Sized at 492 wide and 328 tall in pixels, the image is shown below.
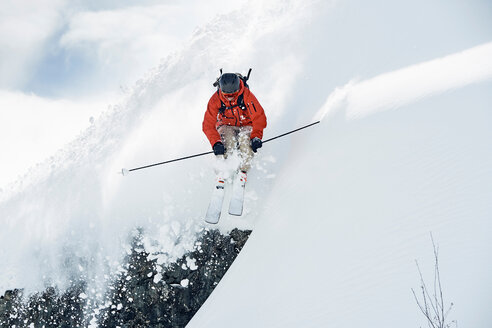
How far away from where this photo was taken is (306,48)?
26.7 ft

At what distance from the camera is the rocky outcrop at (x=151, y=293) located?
20.3ft

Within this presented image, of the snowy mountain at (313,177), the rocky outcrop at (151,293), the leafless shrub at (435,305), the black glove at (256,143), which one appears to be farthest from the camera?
the rocky outcrop at (151,293)

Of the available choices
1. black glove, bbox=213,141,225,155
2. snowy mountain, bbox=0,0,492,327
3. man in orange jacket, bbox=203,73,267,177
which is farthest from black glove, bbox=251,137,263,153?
snowy mountain, bbox=0,0,492,327

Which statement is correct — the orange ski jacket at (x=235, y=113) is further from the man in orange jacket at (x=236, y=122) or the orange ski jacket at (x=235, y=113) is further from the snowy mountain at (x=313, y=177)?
the snowy mountain at (x=313, y=177)

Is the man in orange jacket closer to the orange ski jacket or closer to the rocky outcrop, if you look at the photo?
the orange ski jacket

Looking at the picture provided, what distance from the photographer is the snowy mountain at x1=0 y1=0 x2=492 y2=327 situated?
158 inches

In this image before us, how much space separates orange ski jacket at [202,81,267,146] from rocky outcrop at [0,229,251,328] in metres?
1.97

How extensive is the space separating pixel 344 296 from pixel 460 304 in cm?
121

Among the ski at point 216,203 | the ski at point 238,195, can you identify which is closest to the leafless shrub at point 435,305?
the ski at point 238,195

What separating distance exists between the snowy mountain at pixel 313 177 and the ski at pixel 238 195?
0.44 metres

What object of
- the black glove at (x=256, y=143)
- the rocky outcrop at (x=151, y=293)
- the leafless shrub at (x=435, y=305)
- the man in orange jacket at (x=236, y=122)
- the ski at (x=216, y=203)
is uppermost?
the man in orange jacket at (x=236, y=122)

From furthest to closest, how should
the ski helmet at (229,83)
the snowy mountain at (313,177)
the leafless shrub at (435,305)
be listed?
the ski helmet at (229,83)
the snowy mountain at (313,177)
the leafless shrub at (435,305)

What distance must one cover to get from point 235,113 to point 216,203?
5.71 feet

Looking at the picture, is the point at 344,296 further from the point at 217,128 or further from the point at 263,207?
the point at 217,128
